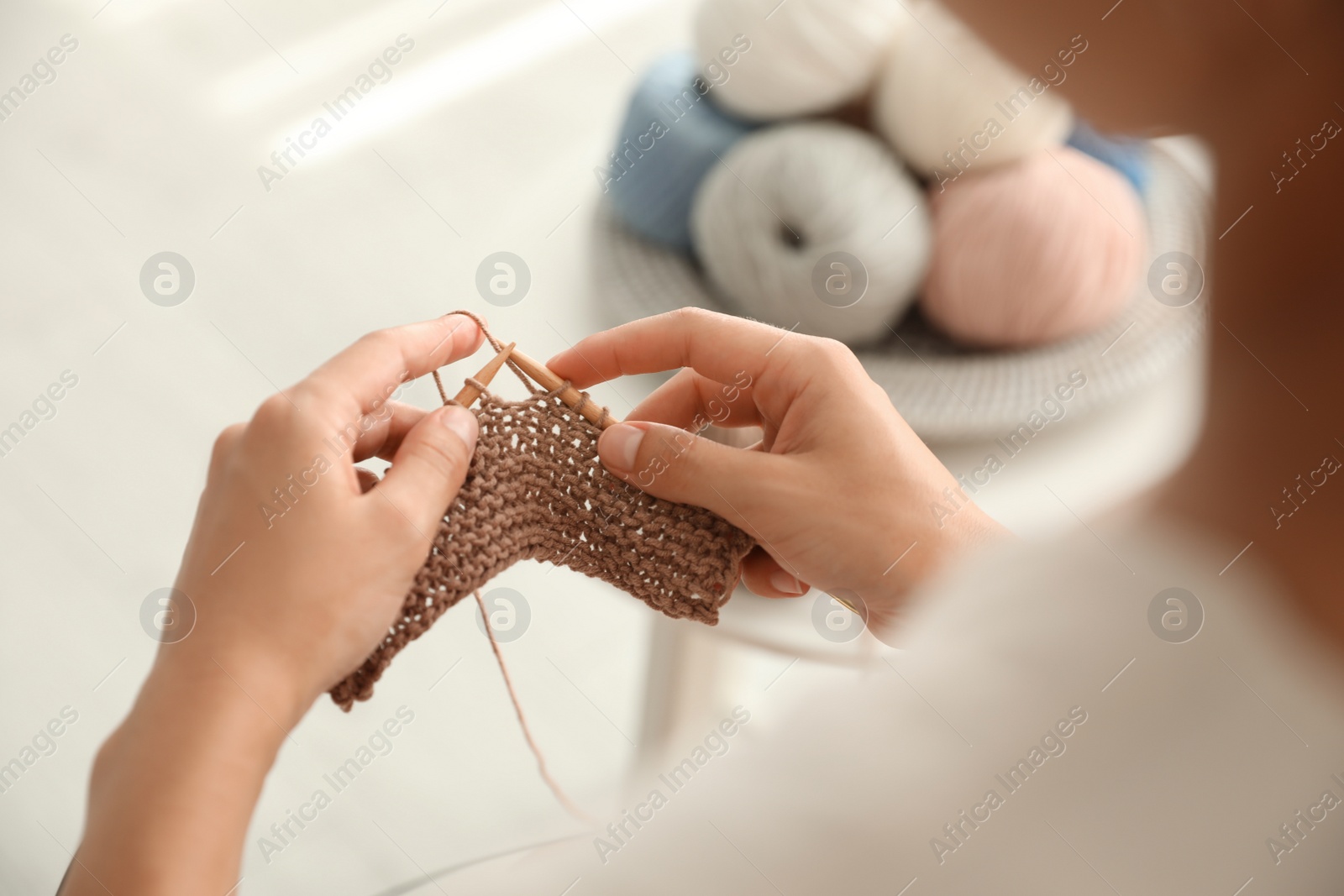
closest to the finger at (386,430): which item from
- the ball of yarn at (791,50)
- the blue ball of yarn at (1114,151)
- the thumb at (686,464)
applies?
the thumb at (686,464)

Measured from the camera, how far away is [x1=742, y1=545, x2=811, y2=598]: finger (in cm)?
80

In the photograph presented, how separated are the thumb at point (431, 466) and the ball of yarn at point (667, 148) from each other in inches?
23.9

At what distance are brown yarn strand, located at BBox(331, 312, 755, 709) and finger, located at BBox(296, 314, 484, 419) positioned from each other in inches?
0.9

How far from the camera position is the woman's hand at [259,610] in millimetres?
510

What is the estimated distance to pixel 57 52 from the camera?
5.75 feet

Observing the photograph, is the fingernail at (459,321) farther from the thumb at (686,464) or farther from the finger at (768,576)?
the finger at (768,576)

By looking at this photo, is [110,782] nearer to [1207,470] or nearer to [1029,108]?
[1207,470]

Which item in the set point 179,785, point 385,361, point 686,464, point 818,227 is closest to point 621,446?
point 686,464

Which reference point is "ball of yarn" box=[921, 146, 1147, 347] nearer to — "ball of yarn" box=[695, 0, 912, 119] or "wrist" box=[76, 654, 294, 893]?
"ball of yarn" box=[695, 0, 912, 119]

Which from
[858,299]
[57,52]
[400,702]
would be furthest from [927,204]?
[57,52]

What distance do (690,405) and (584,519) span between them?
156 millimetres

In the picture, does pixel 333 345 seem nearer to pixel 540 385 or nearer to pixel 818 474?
pixel 540 385

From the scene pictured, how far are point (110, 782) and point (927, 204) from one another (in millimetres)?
987

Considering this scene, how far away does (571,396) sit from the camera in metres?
0.70
